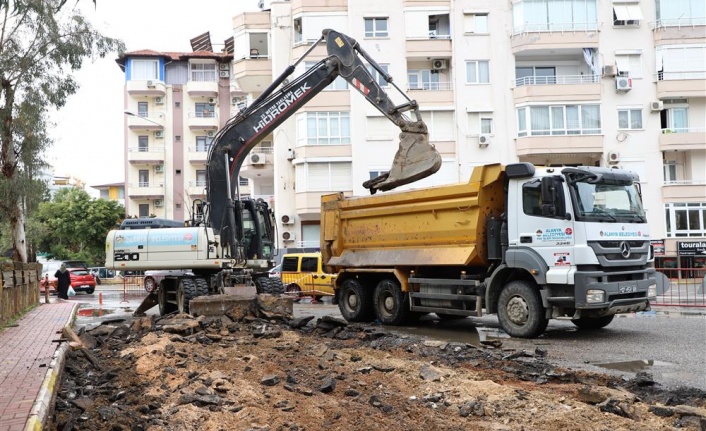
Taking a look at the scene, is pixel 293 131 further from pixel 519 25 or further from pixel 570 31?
pixel 570 31

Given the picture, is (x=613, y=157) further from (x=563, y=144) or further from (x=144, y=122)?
(x=144, y=122)

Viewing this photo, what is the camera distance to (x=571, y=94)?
34.1m

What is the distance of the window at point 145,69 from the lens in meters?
58.1

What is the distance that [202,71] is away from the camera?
194 feet

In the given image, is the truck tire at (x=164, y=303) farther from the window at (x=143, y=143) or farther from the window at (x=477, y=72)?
the window at (x=143, y=143)

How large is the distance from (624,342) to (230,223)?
908 centimetres

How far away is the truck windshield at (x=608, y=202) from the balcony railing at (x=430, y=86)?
971 inches

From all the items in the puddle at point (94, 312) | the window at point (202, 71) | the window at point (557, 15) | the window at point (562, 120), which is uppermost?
the window at point (202, 71)

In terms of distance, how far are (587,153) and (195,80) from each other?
1464 inches

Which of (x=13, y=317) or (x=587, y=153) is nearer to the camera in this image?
(x=13, y=317)

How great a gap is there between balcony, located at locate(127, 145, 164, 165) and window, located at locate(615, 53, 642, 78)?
38029 millimetres

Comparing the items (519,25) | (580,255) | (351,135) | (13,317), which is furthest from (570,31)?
(13,317)

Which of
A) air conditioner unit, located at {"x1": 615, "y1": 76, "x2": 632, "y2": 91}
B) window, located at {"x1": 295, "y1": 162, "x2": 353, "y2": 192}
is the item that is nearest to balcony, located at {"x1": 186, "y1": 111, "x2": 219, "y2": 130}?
window, located at {"x1": 295, "y1": 162, "x2": 353, "y2": 192}

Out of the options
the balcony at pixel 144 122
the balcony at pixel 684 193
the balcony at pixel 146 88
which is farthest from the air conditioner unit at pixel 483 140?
the balcony at pixel 146 88
